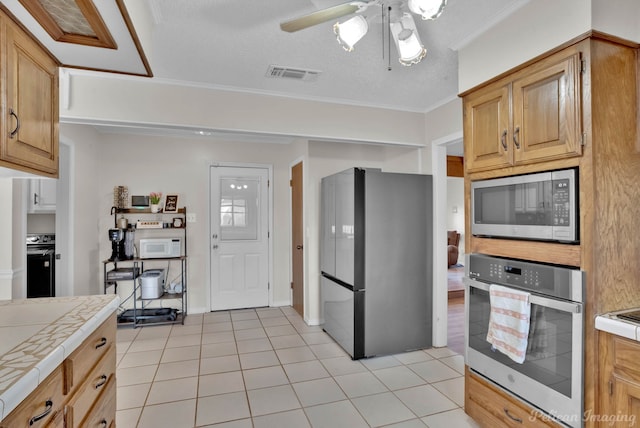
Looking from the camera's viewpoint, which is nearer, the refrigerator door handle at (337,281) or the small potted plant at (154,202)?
the refrigerator door handle at (337,281)

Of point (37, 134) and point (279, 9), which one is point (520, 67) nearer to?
point (279, 9)

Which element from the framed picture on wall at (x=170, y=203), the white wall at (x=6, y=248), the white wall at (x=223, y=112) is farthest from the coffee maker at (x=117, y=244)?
the white wall at (x=223, y=112)

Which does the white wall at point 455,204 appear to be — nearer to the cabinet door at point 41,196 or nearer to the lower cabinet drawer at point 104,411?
the cabinet door at point 41,196

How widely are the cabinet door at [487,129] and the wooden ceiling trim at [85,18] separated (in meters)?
1.99

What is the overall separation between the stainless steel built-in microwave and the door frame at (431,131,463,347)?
1303 millimetres

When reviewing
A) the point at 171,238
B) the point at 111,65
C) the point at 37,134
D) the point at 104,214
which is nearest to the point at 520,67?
the point at 111,65

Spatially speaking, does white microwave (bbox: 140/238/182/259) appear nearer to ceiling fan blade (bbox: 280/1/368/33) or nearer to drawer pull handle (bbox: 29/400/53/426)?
drawer pull handle (bbox: 29/400/53/426)

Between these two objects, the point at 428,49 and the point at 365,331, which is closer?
the point at 428,49

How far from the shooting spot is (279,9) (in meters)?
1.86

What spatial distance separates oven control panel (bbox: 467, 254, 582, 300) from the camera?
1.56m

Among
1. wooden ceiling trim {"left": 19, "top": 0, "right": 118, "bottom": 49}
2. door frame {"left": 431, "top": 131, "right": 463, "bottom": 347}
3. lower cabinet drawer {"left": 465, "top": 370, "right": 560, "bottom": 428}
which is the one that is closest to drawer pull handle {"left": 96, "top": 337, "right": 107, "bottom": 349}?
wooden ceiling trim {"left": 19, "top": 0, "right": 118, "bottom": 49}

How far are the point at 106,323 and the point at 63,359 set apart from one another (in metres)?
0.56

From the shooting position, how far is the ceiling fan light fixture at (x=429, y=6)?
1.41 metres

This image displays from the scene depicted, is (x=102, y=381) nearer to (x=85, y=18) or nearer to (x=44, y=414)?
(x=44, y=414)
